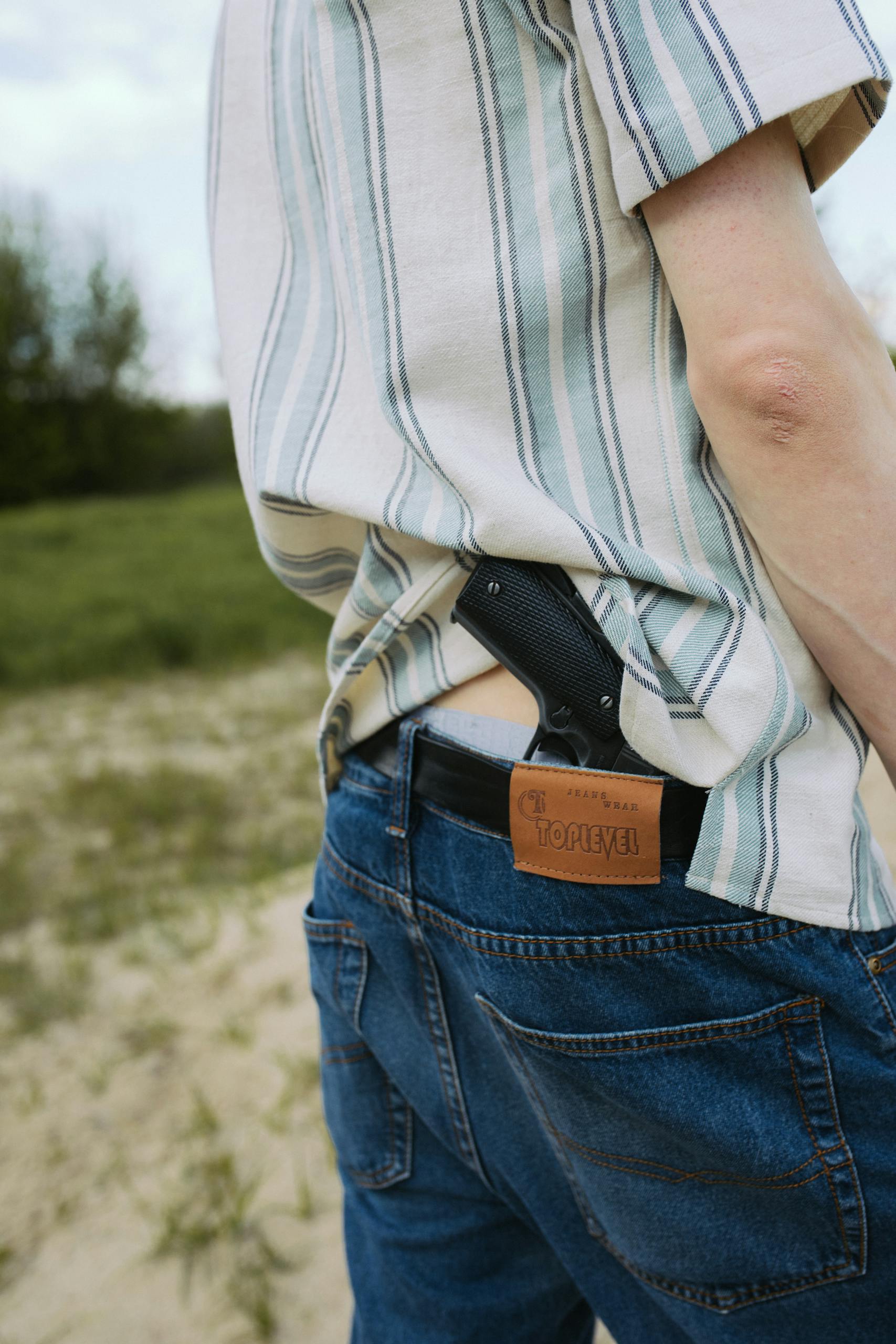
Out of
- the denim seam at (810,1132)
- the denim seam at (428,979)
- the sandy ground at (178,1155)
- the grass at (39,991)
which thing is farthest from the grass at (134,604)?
the denim seam at (810,1132)

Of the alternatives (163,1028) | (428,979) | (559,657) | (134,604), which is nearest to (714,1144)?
(428,979)

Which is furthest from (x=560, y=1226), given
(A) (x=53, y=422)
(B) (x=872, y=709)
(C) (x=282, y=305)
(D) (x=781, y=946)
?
(A) (x=53, y=422)

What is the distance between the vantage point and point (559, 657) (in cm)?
69

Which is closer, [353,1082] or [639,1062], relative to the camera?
[639,1062]

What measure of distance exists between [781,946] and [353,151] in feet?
2.12

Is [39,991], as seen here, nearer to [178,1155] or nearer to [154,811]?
[178,1155]

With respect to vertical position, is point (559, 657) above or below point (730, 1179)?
above

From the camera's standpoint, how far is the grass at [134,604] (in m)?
6.74

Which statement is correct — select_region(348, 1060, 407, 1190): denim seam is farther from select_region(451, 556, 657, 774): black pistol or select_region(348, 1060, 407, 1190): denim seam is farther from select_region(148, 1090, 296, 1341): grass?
select_region(148, 1090, 296, 1341): grass

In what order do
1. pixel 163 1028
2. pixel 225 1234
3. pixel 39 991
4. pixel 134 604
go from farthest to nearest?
pixel 134 604 < pixel 39 991 < pixel 163 1028 < pixel 225 1234

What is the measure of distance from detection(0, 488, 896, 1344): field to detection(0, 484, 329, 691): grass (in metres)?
0.72

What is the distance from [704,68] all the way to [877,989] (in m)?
0.61

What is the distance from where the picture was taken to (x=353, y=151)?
68 centimetres

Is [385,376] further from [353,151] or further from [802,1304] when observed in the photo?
[802,1304]
